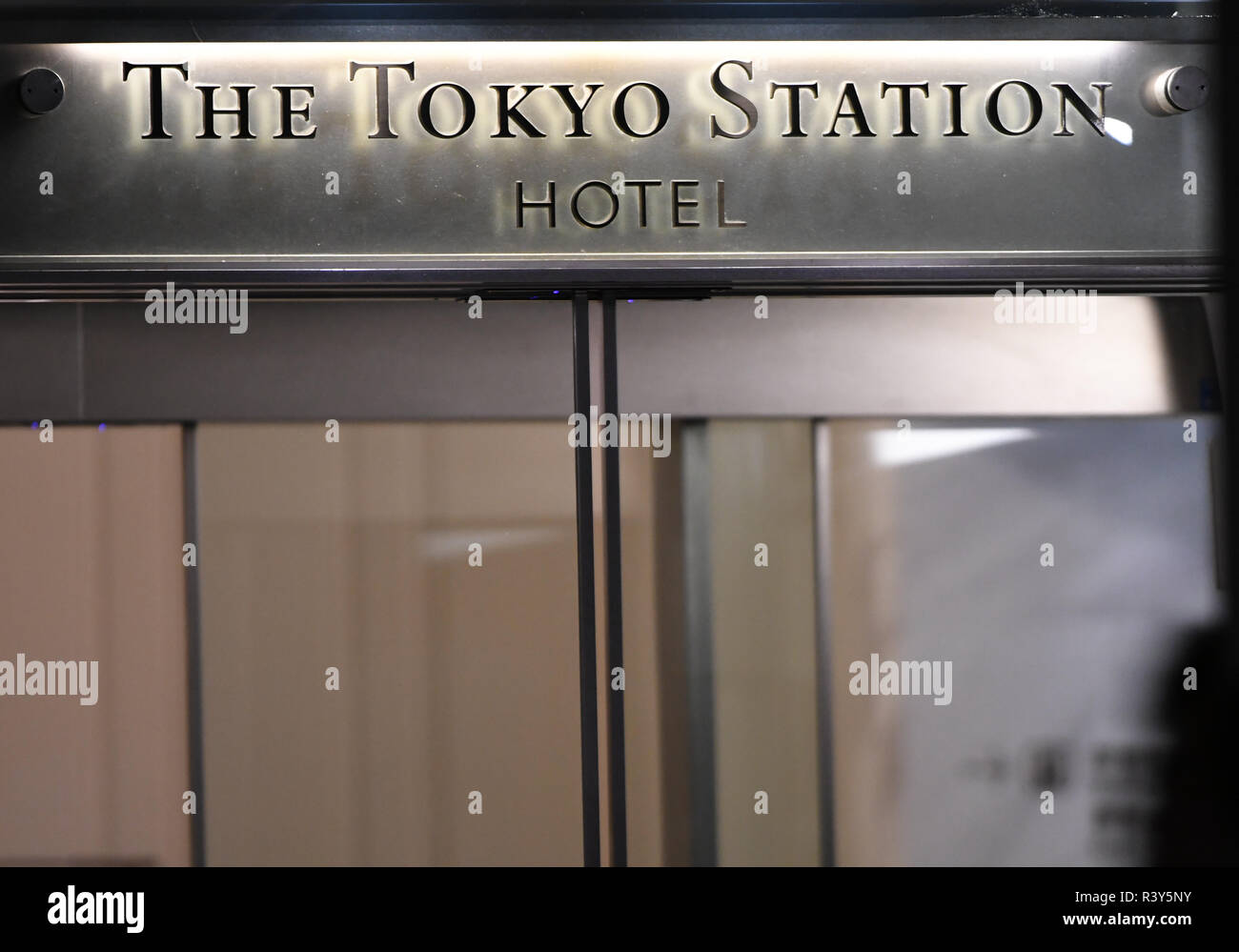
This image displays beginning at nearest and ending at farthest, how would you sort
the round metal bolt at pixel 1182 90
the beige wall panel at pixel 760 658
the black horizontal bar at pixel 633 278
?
the black horizontal bar at pixel 633 278 < the beige wall panel at pixel 760 658 < the round metal bolt at pixel 1182 90

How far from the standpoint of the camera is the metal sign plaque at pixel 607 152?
393 cm

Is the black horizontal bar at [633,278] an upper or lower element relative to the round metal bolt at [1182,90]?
lower

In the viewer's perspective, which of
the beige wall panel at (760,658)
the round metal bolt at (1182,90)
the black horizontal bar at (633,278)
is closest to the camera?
the black horizontal bar at (633,278)

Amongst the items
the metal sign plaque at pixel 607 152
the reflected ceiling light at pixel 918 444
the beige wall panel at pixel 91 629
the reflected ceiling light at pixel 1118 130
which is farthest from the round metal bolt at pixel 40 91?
the reflected ceiling light at pixel 1118 130

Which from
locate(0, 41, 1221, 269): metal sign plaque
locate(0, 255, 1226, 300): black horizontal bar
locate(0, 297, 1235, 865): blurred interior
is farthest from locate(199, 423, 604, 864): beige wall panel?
locate(0, 41, 1221, 269): metal sign plaque

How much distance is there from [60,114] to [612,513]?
2334mm

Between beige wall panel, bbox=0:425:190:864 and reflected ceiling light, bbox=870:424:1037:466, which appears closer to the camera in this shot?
beige wall panel, bbox=0:425:190:864

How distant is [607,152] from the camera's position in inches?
158

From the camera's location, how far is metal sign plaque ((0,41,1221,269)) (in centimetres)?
393

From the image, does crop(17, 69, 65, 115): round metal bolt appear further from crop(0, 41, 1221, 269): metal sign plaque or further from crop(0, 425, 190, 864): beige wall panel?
crop(0, 425, 190, 864): beige wall panel

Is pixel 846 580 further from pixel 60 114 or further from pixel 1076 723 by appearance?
pixel 60 114

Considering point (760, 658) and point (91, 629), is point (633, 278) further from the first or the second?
point (91, 629)

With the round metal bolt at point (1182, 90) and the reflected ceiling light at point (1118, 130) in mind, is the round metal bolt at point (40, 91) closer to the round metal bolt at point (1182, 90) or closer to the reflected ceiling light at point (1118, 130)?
the reflected ceiling light at point (1118, 130)

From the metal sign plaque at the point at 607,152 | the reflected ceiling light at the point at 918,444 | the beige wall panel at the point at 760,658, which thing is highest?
the metal sign plaque at the point at 607,152
